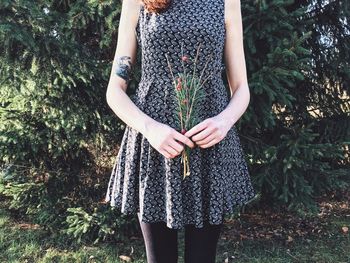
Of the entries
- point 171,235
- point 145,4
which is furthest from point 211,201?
point 145,4

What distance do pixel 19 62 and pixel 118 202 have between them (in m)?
1.40

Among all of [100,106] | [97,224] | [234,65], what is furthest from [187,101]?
[97,224]

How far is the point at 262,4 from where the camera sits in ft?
8.10

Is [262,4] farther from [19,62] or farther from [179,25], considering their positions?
[19,62]

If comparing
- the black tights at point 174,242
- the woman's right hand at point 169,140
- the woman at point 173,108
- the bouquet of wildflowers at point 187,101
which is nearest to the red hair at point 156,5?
the woman at point 173,108

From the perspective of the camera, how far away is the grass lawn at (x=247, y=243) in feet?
10.2

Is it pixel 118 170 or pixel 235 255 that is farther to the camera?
pixel 235 255

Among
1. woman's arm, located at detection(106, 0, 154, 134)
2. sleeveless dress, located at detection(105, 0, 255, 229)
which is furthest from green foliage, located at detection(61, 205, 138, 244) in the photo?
woman's arm, located at detection(106, 0, 154, 134)

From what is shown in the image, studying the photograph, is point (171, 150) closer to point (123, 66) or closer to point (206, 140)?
point (206, 140)

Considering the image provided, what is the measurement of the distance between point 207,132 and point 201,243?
554 millimetres

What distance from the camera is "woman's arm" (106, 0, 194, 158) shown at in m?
1.38

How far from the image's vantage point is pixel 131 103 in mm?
1536

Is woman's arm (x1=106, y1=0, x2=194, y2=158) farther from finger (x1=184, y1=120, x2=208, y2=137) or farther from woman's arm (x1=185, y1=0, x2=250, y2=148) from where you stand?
woman's arm (x1=185, y1=0, x2=250, y2=148)

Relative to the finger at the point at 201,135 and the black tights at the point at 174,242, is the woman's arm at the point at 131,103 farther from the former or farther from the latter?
the black tights at the point at 174,242
